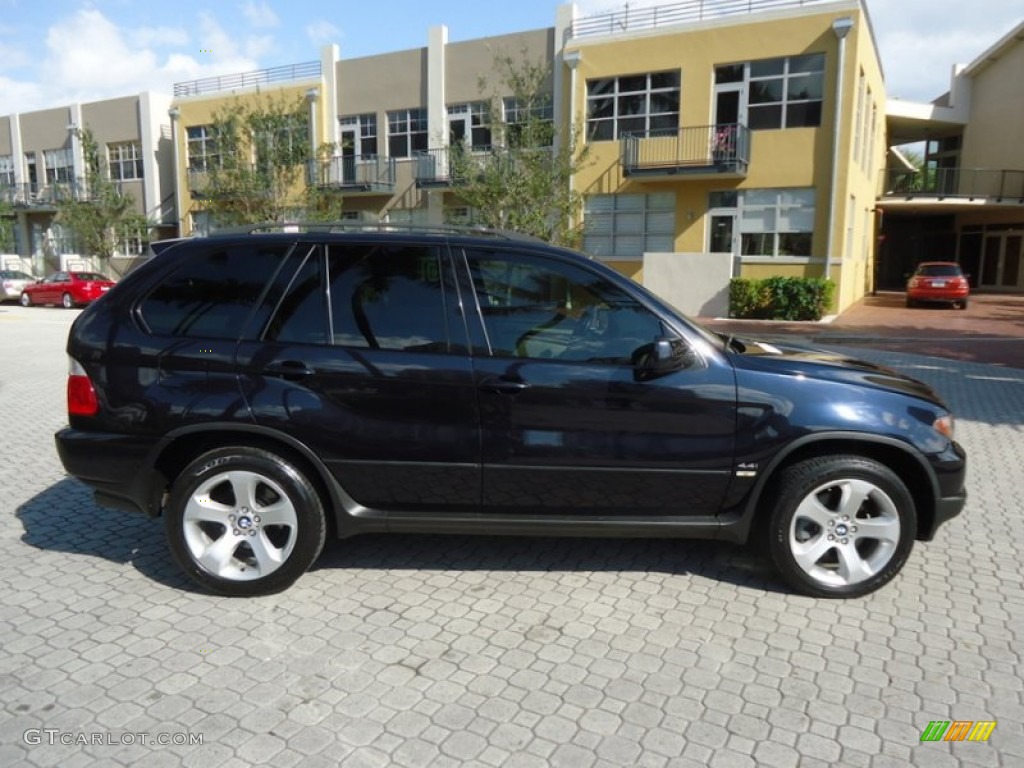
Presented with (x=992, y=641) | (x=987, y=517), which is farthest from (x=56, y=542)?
(x=987, y=517)

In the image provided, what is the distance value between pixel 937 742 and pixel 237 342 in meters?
3.48

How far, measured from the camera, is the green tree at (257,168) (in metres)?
25.8

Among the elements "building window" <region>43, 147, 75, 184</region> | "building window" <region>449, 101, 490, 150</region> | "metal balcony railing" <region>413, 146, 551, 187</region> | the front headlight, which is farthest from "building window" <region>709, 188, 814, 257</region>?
"building window" <region>43, 147, 75, 184</region>

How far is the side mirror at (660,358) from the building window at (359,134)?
26.8 m

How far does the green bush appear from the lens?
20281mm

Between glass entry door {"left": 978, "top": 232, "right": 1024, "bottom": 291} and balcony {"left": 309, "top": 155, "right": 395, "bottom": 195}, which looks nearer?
balcony {"left": 309, "top": 155, "right": 395, "bottom": 195}

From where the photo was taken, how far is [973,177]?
32.8 m

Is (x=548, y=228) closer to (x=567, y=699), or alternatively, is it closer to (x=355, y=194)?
(x=355, y=194)

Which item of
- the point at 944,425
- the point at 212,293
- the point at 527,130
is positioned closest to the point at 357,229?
the point at 212,293

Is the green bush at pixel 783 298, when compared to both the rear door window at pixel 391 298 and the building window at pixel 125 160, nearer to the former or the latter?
the rear door window at pixel 391 298

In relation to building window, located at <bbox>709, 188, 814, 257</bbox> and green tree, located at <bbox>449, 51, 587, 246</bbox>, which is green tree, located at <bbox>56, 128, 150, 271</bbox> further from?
building window, located at <bbox>709, 188, 814, 257</bbox>

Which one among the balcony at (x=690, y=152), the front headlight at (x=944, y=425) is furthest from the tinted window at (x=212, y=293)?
the balcony at (x=690, y=152)

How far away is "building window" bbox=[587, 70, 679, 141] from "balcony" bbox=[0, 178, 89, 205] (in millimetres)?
24632

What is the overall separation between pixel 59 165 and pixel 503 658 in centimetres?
4297
